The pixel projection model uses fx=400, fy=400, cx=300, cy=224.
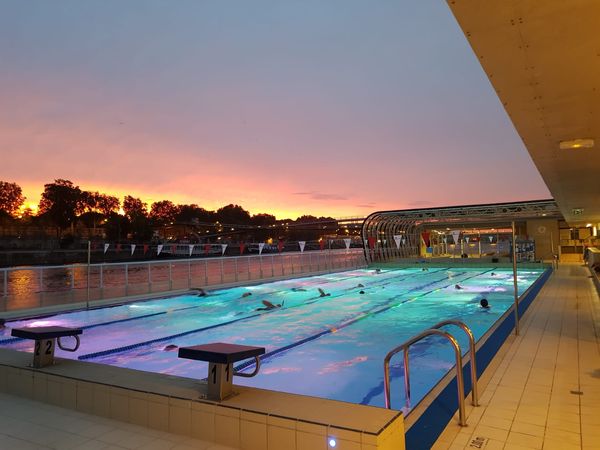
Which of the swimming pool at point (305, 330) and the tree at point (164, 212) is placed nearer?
the swimming pool at point (305, 330)

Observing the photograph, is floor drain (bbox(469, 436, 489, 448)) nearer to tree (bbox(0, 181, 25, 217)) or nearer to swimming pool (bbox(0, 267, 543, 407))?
swimming pool (bbox(0, 267, 543, 407))

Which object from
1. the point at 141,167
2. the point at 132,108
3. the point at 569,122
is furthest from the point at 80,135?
the point at 569,122

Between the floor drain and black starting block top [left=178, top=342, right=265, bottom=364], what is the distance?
1487 mm

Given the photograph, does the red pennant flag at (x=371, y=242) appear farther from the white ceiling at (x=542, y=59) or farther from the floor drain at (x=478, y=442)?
the floor drain at (x=478, y=442)

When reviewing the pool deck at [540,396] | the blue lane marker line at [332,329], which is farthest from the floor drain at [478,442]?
the blue lane marker line at [332,329]

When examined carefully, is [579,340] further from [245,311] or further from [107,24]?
[107,24]

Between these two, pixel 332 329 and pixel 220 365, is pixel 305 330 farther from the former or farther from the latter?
pixel 220 365

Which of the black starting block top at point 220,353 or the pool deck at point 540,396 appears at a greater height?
the black starting block top at point 220,353

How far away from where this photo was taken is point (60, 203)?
69.5 metres

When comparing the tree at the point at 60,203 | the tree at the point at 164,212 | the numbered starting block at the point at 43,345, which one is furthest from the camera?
the tree at the point at 164,212

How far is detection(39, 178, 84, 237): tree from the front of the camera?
227 ft

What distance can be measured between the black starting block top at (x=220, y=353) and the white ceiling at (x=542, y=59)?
2.47m

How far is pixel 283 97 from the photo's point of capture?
17766mm

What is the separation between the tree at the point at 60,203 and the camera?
227ft
